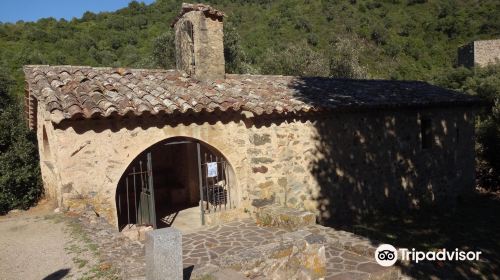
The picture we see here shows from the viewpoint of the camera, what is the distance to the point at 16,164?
11633 millimetres

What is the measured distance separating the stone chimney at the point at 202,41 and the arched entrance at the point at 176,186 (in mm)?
1949

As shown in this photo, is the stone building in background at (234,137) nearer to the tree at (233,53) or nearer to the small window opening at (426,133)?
the small window opening at (426,133)

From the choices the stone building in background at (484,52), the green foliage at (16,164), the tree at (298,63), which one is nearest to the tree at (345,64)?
the tree at (298,63)

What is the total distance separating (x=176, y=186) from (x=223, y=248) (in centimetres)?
623

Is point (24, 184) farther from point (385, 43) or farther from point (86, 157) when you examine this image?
point (385, 43)

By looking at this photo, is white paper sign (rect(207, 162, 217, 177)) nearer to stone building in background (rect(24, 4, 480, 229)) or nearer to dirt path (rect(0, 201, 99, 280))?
stone building in background (rect(24, 4, 480, 229))

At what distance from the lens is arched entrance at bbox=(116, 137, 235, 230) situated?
27.9 ft

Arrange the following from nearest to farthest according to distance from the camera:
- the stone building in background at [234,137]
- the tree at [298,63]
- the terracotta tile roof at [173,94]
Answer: the terracotta tile roof at [173,94], the stone building in background at [234,137], the tree at [298,63]

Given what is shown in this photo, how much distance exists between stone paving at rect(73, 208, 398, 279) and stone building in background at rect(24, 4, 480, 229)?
0.79 metres

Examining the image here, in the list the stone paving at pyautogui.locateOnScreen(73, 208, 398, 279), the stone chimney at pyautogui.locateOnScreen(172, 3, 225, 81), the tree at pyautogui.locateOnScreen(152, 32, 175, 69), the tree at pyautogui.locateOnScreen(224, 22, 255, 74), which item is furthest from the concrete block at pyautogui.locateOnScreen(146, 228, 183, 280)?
the tree at pyautogui.locateOnScreen(224, 22, 255, 74)

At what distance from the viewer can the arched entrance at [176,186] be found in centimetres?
850

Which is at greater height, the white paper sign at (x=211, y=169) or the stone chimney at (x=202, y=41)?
the stone chimney at (x=202, y=41)

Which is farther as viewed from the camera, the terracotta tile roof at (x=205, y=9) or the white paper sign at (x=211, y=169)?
the terracotta tile roof at (x=205, y=9)

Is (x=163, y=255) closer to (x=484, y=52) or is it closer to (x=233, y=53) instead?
(x=233, y=53)
